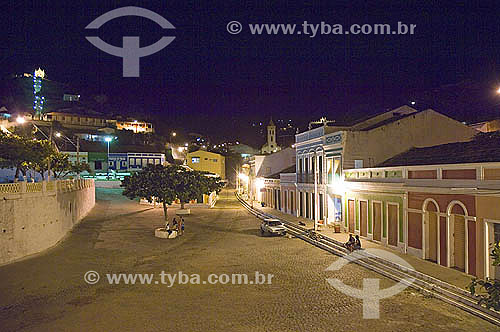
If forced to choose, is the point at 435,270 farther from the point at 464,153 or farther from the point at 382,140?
the point at 382,140

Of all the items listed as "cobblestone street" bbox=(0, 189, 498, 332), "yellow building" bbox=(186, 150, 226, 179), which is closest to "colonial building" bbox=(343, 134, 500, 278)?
"cobblestone street" bbox=(0, 189, 498, 332)

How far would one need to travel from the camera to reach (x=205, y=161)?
9494cm

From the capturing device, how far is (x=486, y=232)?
14.8 m

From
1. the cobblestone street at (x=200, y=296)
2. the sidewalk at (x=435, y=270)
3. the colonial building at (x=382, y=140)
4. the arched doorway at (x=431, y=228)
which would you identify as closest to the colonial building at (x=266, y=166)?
the colonial building at (x=382, y=140)

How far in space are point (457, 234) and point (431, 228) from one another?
5.21 feet

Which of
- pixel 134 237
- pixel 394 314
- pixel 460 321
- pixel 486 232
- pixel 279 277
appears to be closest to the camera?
pixel 460 321

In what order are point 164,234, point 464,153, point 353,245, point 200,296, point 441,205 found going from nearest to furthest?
1. point 200,296
2. point 441,205
3. point 464,153
4. point 353,245
5. point 164,234

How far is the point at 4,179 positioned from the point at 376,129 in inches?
1584

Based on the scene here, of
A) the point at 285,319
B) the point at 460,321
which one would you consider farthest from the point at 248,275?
the point at 460,321

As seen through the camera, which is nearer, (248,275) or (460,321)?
(460,321)

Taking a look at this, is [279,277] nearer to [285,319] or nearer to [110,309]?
[285,319]

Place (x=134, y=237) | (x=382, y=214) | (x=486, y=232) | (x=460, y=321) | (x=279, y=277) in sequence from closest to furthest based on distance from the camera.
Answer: (x=460, y=321) < (x=486, y=232) < (x=279, y=277) < (x=382, y=214) < (x=134, y=237)

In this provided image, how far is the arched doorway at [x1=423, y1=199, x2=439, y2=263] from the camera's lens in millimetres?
18062

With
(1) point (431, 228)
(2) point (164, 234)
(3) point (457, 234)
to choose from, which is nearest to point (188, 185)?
(2) point (164, 234)
